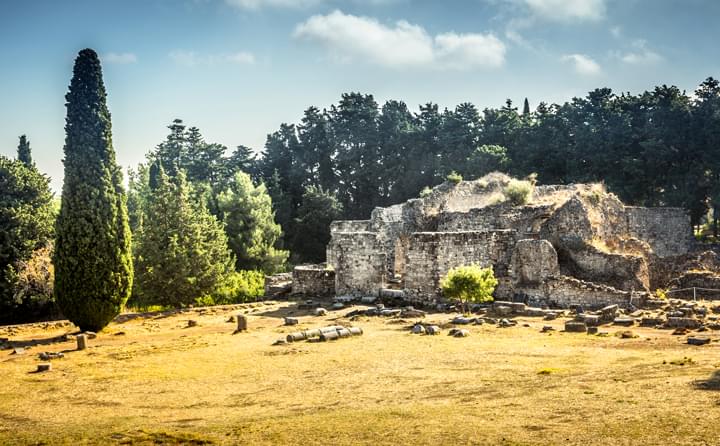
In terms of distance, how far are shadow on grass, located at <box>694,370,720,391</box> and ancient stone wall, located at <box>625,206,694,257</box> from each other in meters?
23.9

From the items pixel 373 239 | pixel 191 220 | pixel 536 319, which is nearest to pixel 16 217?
pixel 191 220

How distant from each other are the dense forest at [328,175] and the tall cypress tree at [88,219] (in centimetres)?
585

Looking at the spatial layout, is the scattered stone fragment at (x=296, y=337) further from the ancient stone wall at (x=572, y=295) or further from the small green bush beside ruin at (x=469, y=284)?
the ancient stone wall at (x=572, y=295)

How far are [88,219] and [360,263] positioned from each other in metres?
10.3

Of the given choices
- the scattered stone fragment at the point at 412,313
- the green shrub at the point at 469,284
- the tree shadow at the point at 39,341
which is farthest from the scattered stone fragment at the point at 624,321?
the tree shadow at the point at 39,341

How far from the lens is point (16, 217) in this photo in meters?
27.1

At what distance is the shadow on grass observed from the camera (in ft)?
31.3

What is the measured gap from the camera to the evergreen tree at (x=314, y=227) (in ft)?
146

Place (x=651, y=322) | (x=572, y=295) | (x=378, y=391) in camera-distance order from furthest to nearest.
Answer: (x=572, y=295) < (x=651, y=322) < (x=378, y=391)

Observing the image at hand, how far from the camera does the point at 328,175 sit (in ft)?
182

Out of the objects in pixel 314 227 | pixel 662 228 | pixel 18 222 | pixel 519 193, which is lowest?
pixel 662 228

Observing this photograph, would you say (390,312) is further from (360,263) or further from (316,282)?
(316,282)

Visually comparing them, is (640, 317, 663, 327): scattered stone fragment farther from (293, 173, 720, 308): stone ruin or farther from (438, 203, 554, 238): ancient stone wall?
(438, 203, 554, 238): ancient stone wall

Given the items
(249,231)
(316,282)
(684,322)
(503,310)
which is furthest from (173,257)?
(684,322)
